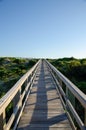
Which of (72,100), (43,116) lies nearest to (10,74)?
(43,116)

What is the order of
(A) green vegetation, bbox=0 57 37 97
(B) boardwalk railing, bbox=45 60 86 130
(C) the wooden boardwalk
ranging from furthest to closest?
1. (A) green vegetation, bbox=0 57 37 97
2. (C) the wooden boardwalk
3. (B) boardwalk railing, bbox=45 60 86 130

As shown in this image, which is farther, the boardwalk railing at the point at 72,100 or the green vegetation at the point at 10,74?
the green vegetation at the point at 10,74

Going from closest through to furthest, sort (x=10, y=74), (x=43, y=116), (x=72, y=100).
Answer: (x=72, y=100), (x=43, y=116), (x=10, y=74)

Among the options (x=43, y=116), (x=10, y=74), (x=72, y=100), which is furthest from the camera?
(x=10, y=74)

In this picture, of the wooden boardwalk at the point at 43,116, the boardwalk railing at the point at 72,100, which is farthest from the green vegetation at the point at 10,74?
the boardwalk railing at the point at 72,100

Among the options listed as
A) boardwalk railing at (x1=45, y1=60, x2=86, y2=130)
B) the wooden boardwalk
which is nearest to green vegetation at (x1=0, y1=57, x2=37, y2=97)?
the wooden boardwalk

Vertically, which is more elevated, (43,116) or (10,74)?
(43,116)

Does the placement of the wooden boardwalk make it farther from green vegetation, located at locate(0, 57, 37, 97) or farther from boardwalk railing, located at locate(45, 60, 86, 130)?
green vegetation, located at locate(0, 57, 37, 97)

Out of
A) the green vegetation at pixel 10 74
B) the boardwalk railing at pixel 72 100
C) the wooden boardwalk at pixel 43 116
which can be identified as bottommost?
the green vegetation at pixel 10 74

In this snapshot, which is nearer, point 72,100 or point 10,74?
point 72,100

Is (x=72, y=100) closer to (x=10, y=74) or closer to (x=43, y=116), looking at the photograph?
(x=43, y=116)

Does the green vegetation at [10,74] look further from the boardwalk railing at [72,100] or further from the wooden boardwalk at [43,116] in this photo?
the boardwalk railing at [72,100]

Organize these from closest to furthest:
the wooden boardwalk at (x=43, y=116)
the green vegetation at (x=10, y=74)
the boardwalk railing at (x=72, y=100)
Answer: the boardwalk railing at (x=72, y=100) → the wooden boardwalk at (x=43, y=116) → the green vegetation at (x=10, y=74)

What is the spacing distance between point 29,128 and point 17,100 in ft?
2.19
